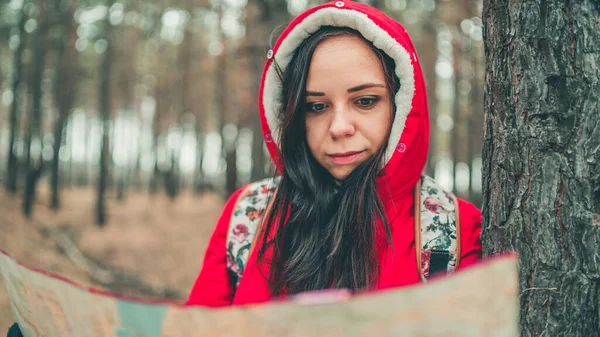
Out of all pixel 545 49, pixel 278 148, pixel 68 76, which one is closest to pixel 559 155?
pixel 545 49

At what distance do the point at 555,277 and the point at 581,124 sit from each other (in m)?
0.45

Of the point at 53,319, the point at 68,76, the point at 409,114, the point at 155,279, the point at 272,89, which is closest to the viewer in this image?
the point at 53,319

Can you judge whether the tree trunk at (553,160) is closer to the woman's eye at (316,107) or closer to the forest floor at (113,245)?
the woman's eye at (316,107)

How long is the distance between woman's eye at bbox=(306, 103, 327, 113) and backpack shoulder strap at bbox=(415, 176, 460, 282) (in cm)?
50

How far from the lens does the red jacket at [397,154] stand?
1.67 metres

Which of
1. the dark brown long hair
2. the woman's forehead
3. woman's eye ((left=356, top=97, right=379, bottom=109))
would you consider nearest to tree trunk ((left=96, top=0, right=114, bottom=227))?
the dark brown long hair

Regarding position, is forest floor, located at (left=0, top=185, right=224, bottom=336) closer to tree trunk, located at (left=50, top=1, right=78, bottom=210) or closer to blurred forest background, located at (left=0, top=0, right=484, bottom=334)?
blurred forest background, located at (left=0, top=0, right=484, bottom=334)

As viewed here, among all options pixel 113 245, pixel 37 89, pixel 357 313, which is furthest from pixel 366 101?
pixel 37 89

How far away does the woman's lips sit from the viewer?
1.71 metres

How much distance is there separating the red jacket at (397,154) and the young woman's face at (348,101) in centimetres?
6

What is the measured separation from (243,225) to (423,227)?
2.47 feet

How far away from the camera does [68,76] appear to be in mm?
13141

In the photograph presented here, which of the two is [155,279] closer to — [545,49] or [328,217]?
[328,217]

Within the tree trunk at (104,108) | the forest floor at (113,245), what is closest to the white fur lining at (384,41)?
the forest floor at (113,245)
